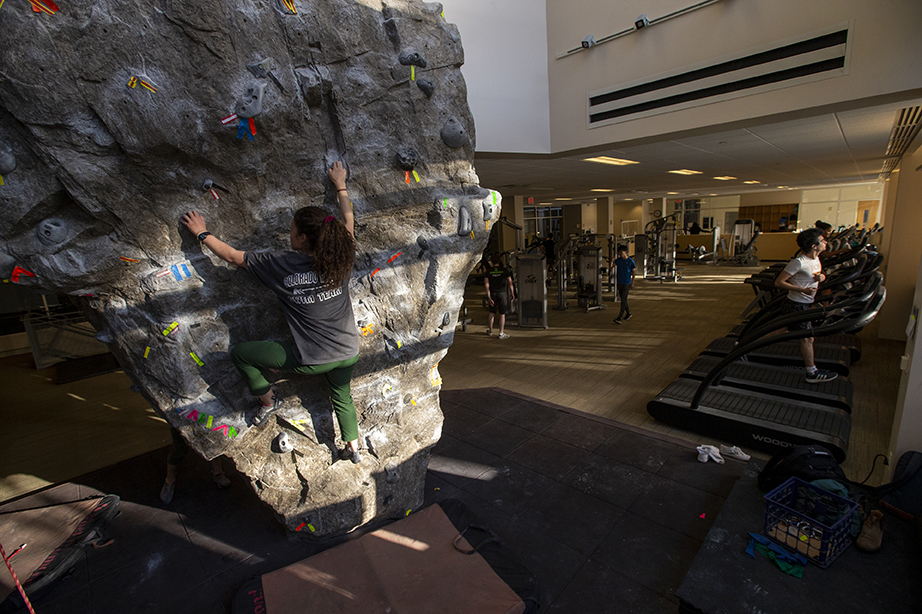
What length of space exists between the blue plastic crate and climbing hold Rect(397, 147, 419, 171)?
2847 mm

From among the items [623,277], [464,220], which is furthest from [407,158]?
[623,277]

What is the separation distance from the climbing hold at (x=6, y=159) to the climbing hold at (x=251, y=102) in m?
0.90

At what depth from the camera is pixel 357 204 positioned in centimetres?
258

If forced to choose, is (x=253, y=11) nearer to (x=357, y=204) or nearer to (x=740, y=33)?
(x=357, y=204)

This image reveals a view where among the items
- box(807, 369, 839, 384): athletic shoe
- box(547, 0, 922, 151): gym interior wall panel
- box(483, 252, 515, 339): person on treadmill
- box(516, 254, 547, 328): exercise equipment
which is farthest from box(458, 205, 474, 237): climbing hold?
box(516, 254, 547, 328): exercise equipment

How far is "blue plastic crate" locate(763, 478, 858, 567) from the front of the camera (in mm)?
2215

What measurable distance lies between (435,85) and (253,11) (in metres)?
1.08

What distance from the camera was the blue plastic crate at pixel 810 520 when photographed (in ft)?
7.27

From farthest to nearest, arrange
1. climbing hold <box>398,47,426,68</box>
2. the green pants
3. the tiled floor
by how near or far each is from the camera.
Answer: climbing hold <box>398,47,426,68</box>, the tiled floor, the green pants

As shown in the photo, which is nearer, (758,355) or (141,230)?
(141,230)

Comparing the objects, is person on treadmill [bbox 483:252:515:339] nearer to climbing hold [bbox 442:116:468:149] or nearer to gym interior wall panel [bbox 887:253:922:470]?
climbing hold [bbox 442:116:468:149]

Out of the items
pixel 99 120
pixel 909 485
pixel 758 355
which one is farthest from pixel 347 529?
pixel 758 355

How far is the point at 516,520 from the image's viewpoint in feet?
9.47

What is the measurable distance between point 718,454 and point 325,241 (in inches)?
134
